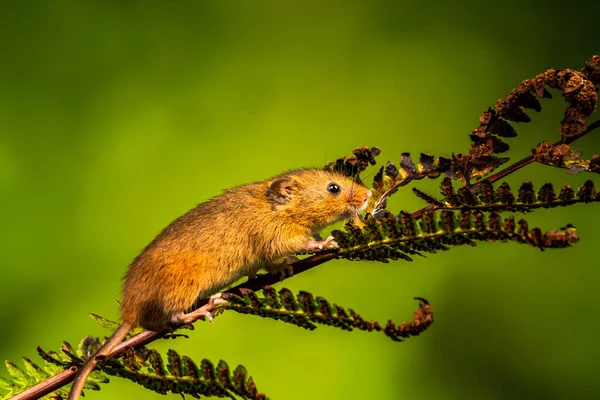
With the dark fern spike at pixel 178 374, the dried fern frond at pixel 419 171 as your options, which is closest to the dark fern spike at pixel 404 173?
the dried fern frond at pixel 419 171

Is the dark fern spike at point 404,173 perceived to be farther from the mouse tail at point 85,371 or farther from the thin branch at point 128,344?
the mouse tail at point 85,371

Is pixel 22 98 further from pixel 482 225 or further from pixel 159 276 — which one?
pixel 482 225

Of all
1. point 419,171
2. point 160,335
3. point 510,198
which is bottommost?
point 160,335

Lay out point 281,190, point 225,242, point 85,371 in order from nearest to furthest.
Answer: point 85,371
point 225,242
point 281,190

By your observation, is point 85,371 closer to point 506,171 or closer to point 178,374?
point 178,374

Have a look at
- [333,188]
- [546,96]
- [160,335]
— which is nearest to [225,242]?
[333,188]

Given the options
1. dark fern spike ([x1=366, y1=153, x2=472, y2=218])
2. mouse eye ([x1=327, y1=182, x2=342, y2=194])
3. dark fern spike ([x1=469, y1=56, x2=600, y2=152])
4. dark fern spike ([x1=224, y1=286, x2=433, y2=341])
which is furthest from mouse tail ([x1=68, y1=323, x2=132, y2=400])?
mouse eye ([x1=327, y1=182, x2=342, y2=194])
